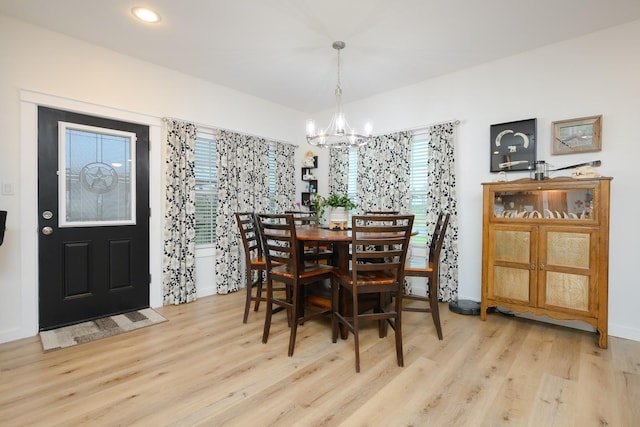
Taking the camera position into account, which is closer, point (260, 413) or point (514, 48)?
point (260, 413)

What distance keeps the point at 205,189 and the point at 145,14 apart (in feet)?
6.40

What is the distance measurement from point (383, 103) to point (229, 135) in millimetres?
2169

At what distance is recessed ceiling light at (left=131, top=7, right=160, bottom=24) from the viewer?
2463 millimetres

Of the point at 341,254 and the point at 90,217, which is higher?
the point at 90,217

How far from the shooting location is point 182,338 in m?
2.68

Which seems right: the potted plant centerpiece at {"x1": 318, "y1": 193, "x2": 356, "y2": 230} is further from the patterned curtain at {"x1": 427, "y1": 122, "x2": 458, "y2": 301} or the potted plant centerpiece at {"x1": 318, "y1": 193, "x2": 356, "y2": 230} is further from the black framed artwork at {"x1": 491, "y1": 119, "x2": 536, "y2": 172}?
the black framed artwork at {"x1": 491, "y1": 119, "x2": 536, "y2": 172}

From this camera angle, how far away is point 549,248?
275 cm

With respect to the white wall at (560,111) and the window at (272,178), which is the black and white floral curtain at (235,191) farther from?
the white wall at (560,111)

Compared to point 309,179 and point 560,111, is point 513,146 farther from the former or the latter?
point 309,179

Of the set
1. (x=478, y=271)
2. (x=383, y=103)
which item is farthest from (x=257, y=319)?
(x=383, y=103)

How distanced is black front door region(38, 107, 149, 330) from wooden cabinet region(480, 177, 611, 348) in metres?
3.71

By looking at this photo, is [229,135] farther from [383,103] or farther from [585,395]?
[585,395]


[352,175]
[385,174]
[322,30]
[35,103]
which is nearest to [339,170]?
[352,175]

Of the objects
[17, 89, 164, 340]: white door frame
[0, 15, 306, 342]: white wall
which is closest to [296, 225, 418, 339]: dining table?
[0, 15, 306, 342]: white wall
